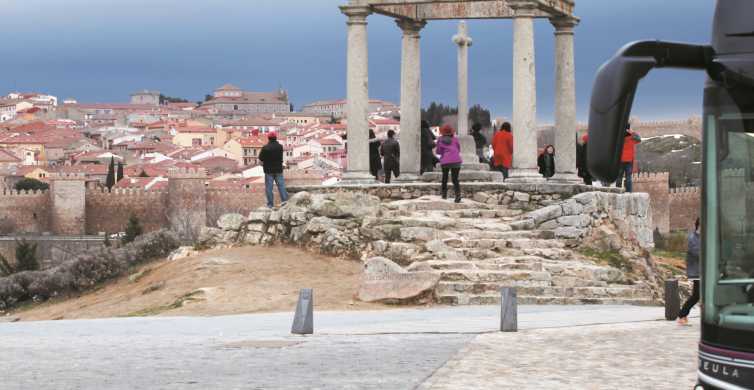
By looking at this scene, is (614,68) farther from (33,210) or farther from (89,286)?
(33,210)

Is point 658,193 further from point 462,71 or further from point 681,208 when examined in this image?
point 462,71

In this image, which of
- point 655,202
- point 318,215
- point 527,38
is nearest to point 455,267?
point 318,215

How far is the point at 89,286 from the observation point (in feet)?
81.7

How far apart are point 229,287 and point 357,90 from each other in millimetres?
5519

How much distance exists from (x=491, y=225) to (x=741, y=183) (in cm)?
1472

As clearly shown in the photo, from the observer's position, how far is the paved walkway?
9.61 meters

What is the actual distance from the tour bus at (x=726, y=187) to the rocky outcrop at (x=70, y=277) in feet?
65.7

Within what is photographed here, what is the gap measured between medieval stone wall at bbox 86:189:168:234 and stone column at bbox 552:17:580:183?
68.7m

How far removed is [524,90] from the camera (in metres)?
22.3

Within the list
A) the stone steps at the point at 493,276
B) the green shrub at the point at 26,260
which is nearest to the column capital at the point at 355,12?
the stone steps at the point at 493,276

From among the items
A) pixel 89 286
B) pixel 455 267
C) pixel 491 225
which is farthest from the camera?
pixel 89 286

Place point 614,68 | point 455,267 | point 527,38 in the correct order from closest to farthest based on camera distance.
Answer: point 614,68 → point 455,267 → point 527,38

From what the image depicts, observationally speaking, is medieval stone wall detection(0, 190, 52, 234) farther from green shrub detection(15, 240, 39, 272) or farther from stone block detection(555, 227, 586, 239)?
stone block detection(555, 227, 586, 239)

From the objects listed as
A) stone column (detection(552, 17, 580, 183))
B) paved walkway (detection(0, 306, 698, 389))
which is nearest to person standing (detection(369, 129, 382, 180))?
stone column (detection(552, 17, 580, 183))
